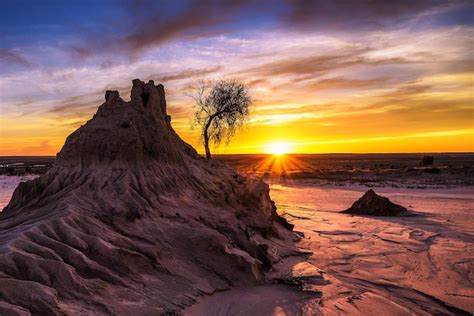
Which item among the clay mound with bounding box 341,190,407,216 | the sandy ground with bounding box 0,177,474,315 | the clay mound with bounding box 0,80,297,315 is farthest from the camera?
the clay mound with bounding box 341,190,407,216

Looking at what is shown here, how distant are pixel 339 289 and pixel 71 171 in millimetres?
6376

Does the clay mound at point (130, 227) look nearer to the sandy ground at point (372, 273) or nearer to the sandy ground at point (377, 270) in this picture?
the sandy ground at point (372, 273)

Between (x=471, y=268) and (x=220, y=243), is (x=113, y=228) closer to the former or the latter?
(x=220, y=243)

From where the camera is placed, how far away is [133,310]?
5969 mm

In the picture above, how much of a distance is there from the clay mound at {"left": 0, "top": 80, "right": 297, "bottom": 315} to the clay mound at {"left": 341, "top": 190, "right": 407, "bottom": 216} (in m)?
7.94

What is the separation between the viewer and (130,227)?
7977mm

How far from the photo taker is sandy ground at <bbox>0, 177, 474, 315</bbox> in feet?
23.7

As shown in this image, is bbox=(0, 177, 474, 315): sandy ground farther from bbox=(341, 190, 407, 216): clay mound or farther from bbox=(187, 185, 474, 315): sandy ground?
bbox=(341, 190, 407, 216): clay mound

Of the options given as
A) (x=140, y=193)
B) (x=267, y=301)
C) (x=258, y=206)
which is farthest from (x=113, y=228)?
(x=258, y=206)

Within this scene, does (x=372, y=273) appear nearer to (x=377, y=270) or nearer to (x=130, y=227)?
(x=377, y=270)

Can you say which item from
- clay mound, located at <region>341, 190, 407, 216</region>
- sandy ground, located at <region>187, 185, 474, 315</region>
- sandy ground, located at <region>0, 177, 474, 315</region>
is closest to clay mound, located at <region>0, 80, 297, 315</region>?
sandy ground, located at <region>0, 177, 474, 315</region>

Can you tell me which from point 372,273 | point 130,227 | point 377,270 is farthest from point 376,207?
point 130,227

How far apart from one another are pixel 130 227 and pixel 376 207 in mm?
14016

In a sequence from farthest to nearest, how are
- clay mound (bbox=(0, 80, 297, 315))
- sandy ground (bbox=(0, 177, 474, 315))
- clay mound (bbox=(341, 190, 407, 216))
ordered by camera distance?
clay mound (bbox=(341, 190, 407, 216)) < sandy ground (bbox=(0, 177, 474, 315)) < clay mound (bbox=(0, 80, 297, 315))
